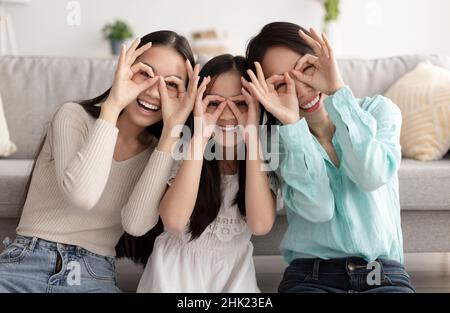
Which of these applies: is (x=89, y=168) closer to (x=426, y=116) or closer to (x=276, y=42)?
(x=276, y=42)

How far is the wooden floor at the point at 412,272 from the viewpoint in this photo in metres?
1.76

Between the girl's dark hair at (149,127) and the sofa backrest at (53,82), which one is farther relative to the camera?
the sofa backrest at (53,82)

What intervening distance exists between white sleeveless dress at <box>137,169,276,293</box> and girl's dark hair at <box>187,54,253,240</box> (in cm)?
2

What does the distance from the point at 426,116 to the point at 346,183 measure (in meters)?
0.84

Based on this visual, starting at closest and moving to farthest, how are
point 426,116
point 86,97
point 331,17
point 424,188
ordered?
1. point 424,188
2. point 426,116
3. point 86,97
4. point 331,17

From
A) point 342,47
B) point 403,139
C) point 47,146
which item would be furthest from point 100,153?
point 342,47

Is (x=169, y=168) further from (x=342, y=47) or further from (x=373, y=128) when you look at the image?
(x=342, y=47)

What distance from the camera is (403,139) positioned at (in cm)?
192

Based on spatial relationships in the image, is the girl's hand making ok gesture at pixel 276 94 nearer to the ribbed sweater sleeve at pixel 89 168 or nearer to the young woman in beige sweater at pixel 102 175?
the young woman in beige sweater at pixel 102 175

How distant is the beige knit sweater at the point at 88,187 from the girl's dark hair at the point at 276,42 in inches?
12.8

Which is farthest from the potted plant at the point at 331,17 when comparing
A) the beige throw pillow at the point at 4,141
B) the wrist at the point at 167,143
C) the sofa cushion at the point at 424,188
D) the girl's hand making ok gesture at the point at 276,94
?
the wrist at the point at 167,143

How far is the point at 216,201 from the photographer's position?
4.14 ft

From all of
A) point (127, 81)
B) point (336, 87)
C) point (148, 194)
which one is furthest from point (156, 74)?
point (336, 87)

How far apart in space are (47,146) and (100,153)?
0.27m
